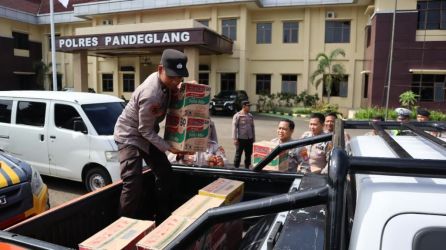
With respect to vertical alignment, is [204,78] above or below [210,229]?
above

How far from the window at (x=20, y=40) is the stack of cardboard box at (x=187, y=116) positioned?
30.5 meters

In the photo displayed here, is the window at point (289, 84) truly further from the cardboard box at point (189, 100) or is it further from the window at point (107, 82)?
the cardboard box at point (189, 100)

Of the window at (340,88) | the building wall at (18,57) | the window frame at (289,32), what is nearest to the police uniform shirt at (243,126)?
the window at (340,88)

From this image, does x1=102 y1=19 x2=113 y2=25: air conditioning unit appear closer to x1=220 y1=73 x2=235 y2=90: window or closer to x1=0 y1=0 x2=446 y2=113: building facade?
x1=0 y1=0 x2=446 y2=113: building facade

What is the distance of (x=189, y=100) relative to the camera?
272 centimetres

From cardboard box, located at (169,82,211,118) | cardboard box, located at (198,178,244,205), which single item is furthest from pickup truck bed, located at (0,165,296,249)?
cardboard box, located at (169,82,211,118)

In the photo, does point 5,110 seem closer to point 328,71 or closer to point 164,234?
point 164,234

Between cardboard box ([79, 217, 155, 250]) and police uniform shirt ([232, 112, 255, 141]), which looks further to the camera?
police uniform shirt ([232, 112, 255, 141])

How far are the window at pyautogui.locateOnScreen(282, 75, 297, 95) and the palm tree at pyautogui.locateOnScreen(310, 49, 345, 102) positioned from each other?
4.21ft

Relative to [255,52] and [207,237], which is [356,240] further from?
[255,52]

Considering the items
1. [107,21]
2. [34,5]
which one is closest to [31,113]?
[107,21]

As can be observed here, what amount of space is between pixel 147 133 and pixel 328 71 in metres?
21.4

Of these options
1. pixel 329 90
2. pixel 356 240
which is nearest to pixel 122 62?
pixel 329 90

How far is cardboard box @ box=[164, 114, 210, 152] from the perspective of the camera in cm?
272
